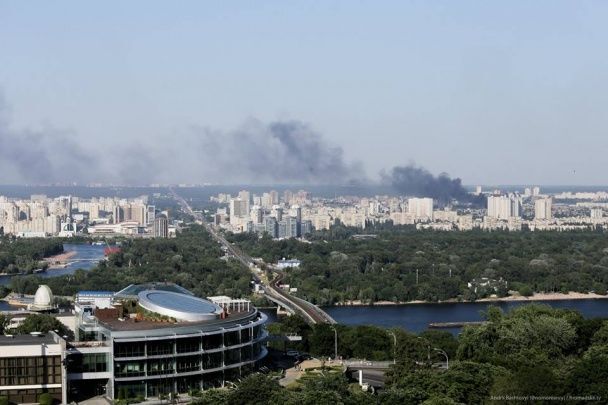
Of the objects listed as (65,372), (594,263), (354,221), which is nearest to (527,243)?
(594,263)

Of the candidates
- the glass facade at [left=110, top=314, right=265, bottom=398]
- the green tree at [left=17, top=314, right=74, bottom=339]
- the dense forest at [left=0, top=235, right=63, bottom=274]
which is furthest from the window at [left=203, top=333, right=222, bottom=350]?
the dense forest at [left=0, top=235, right=63, bottom=274]

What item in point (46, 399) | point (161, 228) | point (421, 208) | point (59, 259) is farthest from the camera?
point (421, 208)

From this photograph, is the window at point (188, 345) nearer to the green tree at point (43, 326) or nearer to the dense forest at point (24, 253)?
the green tree at point (43, 326)

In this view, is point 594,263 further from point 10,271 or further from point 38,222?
point 38,222

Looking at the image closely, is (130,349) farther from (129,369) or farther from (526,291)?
(526,291)

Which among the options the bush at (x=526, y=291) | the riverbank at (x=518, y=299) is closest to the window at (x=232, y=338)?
the riverbank at (x=518, y=299)

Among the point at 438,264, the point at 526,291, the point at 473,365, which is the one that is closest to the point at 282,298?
the point at 526,291
